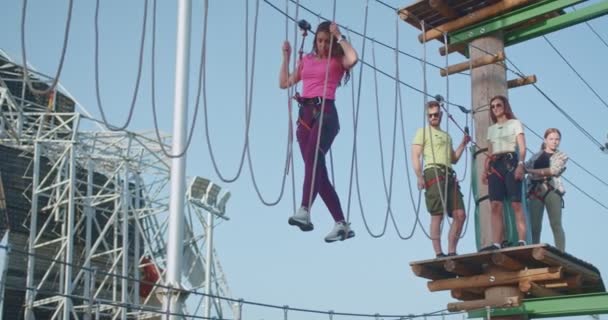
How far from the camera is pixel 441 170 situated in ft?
21.1

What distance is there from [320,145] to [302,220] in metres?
0.54

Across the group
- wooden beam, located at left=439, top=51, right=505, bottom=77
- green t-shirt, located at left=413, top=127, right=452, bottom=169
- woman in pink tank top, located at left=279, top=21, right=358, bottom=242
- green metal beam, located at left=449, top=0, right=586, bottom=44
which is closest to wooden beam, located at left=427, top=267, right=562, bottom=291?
green t-shirt, located at left=413, top=127, right=452, bottom=169

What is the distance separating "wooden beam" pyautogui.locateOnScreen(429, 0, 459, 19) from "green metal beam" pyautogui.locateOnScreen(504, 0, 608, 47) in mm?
532

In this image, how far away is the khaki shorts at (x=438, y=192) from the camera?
6.35 metres

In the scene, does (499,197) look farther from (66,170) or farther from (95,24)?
(66,170)

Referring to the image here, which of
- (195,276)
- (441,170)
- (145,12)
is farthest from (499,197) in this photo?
(195,276)

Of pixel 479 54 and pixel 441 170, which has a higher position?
pixel 479 54

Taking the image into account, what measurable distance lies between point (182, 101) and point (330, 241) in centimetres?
172

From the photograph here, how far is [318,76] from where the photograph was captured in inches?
217

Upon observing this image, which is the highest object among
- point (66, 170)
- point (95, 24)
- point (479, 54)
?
point (66, 170)

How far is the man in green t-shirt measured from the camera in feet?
20.9

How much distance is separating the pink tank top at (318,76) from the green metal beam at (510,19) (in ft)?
7.56

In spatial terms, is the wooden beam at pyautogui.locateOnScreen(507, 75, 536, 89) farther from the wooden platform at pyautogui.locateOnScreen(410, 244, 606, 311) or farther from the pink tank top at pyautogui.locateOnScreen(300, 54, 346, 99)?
the pink tank top at pyautogui.locateOnScreen(300, 54, 346, 99)

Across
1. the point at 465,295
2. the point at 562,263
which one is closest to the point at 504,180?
the point at 562,263
